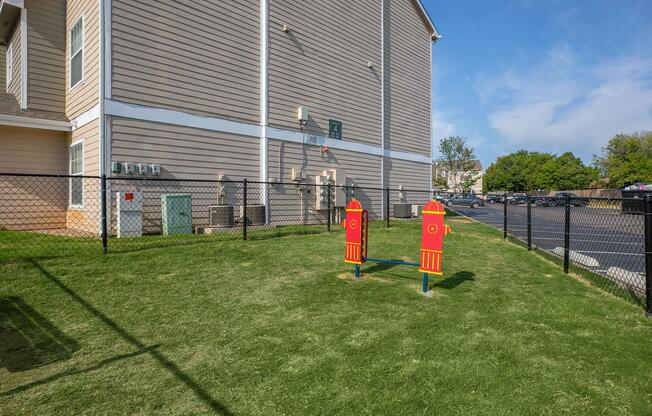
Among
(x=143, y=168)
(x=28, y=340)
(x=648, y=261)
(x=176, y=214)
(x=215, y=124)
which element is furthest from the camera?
(x=215, y=124)

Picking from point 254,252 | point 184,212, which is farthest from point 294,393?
point 184,212

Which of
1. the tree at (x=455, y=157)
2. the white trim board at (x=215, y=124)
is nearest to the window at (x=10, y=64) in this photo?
the white trim board at (x=215, y=124)

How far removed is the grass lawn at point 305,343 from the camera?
7.85ft

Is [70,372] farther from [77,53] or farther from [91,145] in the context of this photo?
[77,53]

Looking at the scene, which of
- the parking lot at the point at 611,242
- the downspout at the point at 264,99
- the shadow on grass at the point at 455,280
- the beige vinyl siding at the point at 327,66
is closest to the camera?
the shadow on grass at the point at 455,280

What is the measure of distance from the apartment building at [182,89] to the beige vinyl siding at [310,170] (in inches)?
2.2

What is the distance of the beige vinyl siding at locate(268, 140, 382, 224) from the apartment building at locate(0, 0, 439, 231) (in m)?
0.06

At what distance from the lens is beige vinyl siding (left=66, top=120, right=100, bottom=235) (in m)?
8.08

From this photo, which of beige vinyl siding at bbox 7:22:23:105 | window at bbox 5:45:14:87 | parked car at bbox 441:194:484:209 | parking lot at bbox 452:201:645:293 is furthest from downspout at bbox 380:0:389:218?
parked car at bbox 441:194:484:209

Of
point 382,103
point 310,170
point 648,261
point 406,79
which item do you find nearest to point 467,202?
point 406,79

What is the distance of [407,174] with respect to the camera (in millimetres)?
16641

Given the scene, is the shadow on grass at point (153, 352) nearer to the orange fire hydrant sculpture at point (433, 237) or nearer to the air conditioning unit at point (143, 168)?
the orange fire hydrant sculpture at point (433, 237)

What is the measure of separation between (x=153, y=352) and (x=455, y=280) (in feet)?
13.3

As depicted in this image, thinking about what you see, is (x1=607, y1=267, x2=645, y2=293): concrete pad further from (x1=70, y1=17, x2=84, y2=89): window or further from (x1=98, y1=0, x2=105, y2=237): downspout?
(x1=70, y1=17, x2=84, y2=89): window
